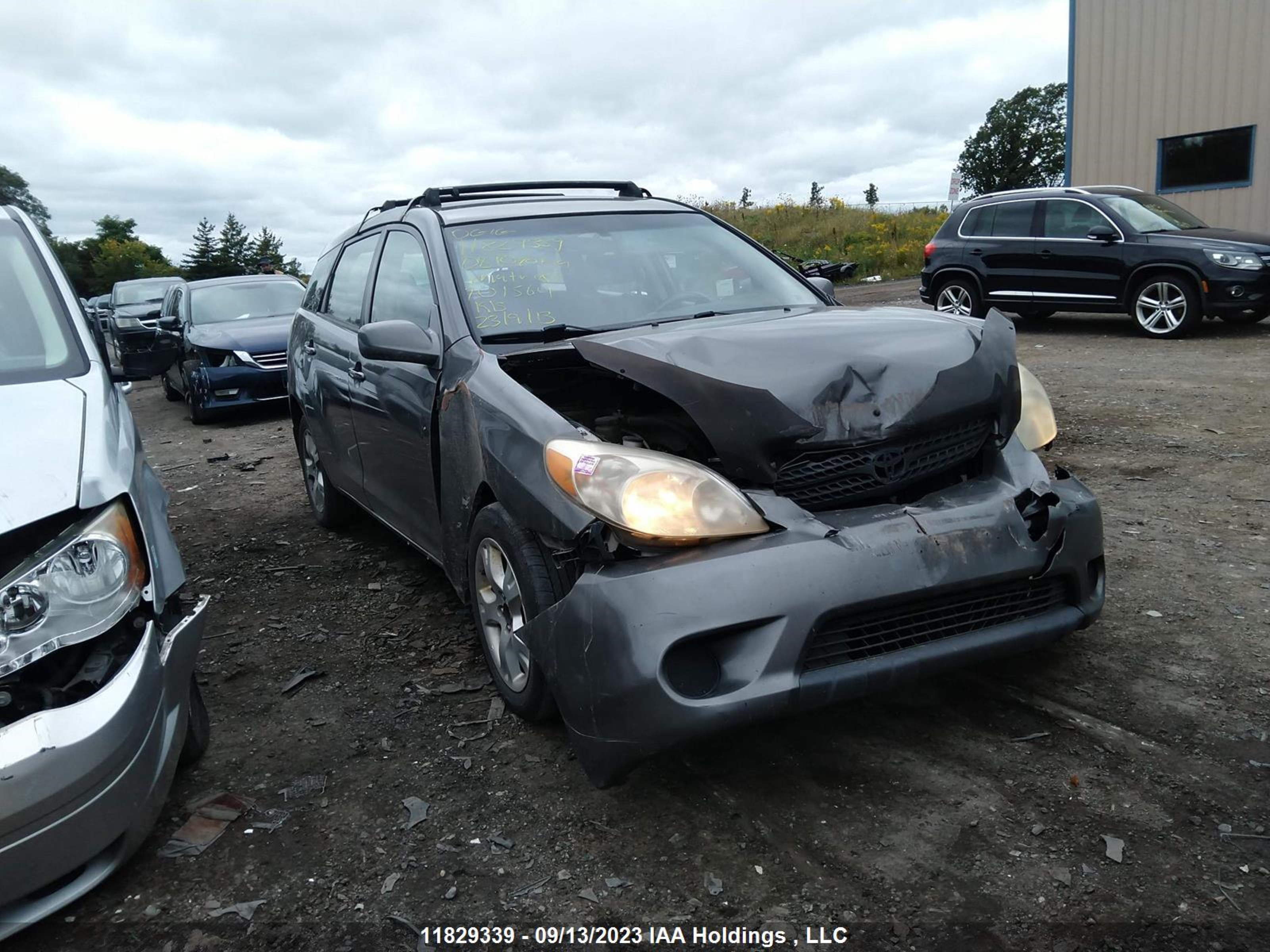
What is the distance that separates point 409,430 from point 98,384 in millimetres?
1099

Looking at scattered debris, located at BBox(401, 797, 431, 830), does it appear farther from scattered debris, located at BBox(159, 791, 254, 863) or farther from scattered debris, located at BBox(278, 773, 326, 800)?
scattered debris, located at BBox(159, 791, 254, 863)

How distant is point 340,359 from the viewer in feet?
15.5

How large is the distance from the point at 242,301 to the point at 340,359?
26.2ft

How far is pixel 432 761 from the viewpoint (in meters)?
3.09

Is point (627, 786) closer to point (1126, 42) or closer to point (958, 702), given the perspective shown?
point (958, 702)

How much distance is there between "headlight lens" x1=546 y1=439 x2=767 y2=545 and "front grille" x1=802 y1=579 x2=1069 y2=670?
33cm

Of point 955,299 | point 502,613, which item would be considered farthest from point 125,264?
point 502,613

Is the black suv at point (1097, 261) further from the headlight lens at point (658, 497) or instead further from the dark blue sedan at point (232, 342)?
the headlight lens at point (658, 497)

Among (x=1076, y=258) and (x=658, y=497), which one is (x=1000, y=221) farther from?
(x=658, y=497)

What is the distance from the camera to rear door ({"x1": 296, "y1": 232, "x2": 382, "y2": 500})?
4.66 meters

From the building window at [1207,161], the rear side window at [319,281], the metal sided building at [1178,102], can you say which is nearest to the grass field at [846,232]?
the metal sided building at [1178,102]

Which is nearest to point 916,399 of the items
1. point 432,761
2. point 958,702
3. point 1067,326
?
point 958,702

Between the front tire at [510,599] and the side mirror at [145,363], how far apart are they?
160cm

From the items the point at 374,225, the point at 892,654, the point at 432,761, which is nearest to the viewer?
the point at 892,654
